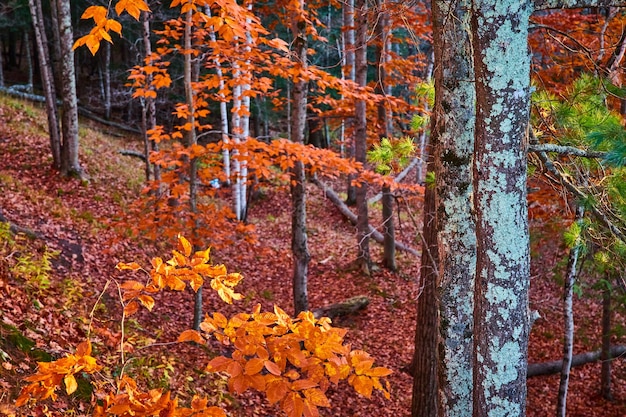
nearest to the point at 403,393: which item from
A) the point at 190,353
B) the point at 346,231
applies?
the point at 190,353

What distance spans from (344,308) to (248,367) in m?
7.55

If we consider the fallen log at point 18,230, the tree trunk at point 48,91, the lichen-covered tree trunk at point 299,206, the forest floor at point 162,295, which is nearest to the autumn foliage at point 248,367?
the forest floor at point 162,295

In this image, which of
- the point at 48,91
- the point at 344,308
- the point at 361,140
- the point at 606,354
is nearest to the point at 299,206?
the point at 344,308

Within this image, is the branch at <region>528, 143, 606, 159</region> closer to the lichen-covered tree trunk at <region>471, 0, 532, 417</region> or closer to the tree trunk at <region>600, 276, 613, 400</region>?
the lichen-covered tree trunk at <region>471, 0, 532, 417</region>

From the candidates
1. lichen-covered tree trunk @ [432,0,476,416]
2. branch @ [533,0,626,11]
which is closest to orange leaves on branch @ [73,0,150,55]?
lichen-covered tree trunk @ [432,0,476,416]

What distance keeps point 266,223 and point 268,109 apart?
29.3ft

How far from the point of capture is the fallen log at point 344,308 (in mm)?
9164

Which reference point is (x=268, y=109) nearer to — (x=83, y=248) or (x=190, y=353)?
(x=83, y=248)

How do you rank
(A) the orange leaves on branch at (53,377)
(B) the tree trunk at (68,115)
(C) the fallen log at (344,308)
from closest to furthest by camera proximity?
(A) the orange leaves on branch at (53,377)
(C) the fallen log at (344,308)
(B) the tree trunk at (68,115)

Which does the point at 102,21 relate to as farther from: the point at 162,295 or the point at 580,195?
the point at 162,295

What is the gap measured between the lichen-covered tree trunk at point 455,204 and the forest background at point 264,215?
484 mm

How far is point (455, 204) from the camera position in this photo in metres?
3.07

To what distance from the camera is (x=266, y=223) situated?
14789mm

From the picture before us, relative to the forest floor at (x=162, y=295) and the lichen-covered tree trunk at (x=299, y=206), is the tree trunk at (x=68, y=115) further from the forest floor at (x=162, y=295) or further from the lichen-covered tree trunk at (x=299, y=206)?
the lichen-covered tree trunk at (x=299, y=206)
